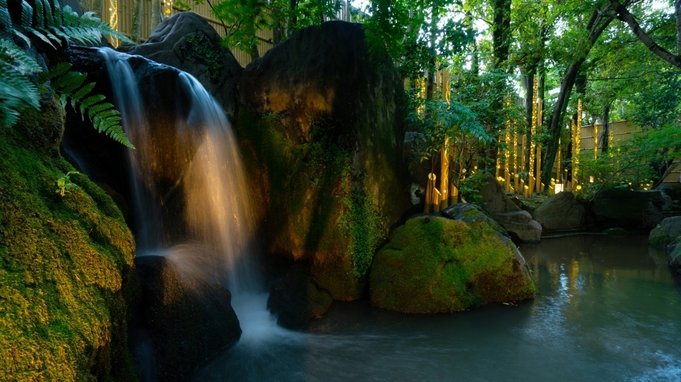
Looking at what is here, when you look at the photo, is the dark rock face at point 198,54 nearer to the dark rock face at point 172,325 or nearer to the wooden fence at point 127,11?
the wooden fence at point 127,11

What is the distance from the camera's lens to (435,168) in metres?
6.76

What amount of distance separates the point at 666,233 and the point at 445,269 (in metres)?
7.12

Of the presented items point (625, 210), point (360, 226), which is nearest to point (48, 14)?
point (360, 226)

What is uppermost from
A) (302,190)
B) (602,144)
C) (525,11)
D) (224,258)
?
(525,11)

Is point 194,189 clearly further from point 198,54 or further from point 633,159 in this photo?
point 633,159

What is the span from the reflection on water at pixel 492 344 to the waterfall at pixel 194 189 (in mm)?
1131

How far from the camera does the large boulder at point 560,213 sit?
10.7m

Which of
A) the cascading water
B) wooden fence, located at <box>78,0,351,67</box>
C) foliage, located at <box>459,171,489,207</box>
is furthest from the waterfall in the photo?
foliage, located at <box>459,171,489,207</box>

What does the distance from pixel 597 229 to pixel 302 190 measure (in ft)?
32.8

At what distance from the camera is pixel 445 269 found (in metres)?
4.82

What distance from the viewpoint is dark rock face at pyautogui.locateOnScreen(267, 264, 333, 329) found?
4277mm

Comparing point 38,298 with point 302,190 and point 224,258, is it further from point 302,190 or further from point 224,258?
point 302,190

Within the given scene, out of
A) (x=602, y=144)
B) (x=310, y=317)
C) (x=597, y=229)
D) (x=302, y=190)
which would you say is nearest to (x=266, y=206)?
(x=302, y=190)

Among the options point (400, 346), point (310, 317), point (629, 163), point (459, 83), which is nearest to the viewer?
point (400, 346)
